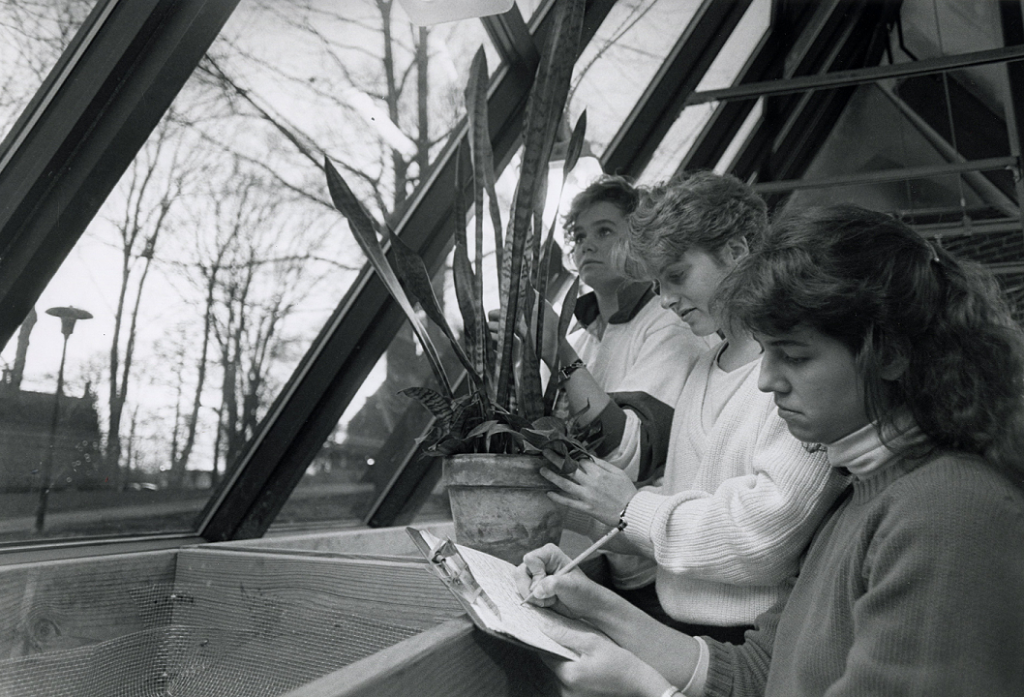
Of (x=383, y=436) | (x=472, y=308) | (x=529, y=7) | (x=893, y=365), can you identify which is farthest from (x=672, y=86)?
(x=893, y=365)

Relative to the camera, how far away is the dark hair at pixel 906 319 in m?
0.84

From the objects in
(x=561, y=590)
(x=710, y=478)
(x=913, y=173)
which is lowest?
(x=561, y=590)

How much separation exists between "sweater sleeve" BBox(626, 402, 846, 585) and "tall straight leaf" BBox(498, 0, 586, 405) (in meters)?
0.33

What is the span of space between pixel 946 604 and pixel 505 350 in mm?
704

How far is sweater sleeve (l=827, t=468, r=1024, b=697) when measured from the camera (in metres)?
0.69

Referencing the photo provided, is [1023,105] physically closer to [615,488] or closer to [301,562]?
[615,488]

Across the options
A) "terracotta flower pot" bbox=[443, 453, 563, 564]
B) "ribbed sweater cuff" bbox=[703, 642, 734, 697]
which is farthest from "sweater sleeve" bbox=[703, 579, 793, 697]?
"terracotta flower pot" bbox=[443, 453, 563, 564]

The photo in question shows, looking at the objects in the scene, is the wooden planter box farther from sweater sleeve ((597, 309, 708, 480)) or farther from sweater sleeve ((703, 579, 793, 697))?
sweater sleeve ((597, 309, 708, 480))

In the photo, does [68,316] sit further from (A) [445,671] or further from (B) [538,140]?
(A) [445,671]

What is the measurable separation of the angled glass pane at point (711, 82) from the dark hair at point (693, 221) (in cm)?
262

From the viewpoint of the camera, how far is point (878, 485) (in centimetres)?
87

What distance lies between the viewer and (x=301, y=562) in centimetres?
120

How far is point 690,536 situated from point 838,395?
0.27 m

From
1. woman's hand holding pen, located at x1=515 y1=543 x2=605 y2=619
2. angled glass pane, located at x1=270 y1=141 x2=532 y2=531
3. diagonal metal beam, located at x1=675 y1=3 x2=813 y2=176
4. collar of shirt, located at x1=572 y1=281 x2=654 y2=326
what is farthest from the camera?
diagonal metal beam, located at x1=675 y1=3 x2=813 y2=176
